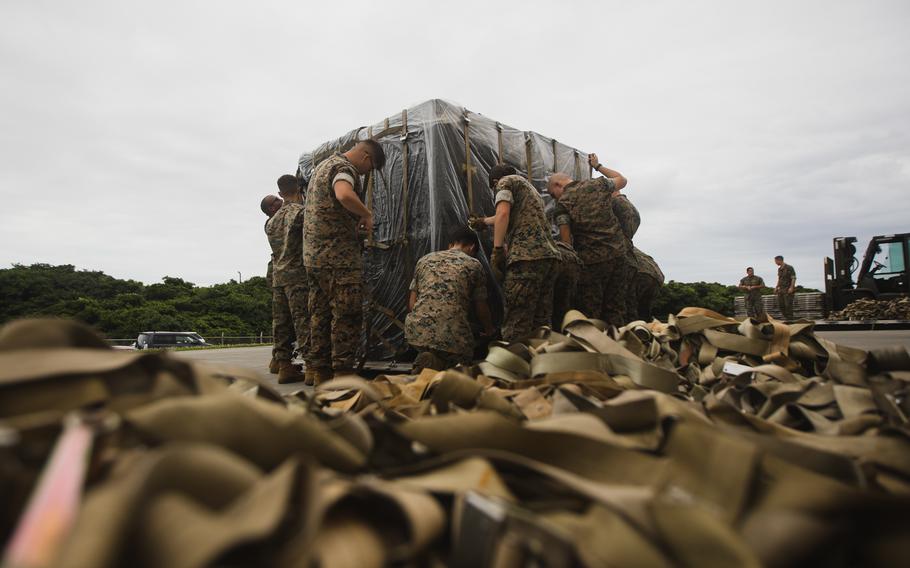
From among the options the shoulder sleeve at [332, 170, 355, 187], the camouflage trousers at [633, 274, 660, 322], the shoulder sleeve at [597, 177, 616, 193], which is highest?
the shoulder sleeve at [597, 177, 616, 193]

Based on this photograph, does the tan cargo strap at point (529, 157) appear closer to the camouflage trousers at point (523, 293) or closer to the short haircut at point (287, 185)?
the camouflage trousers at point (523, 293)

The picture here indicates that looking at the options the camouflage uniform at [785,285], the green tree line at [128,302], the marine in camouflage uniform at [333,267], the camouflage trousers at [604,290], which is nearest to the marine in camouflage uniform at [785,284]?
the camouflage uniform at [785,285]

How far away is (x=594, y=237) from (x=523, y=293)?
4.68 ft

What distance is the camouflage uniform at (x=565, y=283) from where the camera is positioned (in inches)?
175

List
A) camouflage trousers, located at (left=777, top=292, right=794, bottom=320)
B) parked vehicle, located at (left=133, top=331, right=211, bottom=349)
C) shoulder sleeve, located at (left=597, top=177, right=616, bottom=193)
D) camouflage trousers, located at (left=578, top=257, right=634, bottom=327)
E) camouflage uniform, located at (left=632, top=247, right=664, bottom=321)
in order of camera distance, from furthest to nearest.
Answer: parked vehicle, located at (left=133, top=331, right=211, bottom=349) < camouflage trousers, located at (left=777, top=292, right=794, bottom=320) < camouflage uniform, located at (left=632, top=247, right=664, bottom=321) < camouflage trousers, located at (left=578, top=257, right=634, bottom=327) < shoulder sleeve, located at (left=597, top=177, right=616, bottom=193)

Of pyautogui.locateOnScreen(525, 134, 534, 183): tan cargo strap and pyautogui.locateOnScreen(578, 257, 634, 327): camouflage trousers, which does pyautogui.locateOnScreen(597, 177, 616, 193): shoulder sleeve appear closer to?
pyautogui.locateOnScreen(578, 257, 634, 327): camouflage trousers

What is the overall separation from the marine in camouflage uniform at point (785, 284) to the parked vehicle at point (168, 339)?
2445 centimetres

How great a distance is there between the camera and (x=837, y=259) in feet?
46.2

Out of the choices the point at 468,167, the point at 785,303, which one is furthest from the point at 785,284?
the point at 468,167

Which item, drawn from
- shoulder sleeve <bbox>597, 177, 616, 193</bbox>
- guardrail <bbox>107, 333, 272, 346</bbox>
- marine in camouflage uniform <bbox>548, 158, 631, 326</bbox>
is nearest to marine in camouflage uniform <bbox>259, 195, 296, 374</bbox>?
marine in camouflage uniform <bbox>548, 158, 631, 326</bbox>

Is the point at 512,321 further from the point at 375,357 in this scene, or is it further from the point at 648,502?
the point at 648,502

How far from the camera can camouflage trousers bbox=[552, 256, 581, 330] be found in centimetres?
445

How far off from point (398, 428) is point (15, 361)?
0.50 meters

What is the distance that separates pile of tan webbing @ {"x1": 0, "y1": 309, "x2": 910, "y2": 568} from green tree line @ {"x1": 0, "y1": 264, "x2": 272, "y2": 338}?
32.5 m
